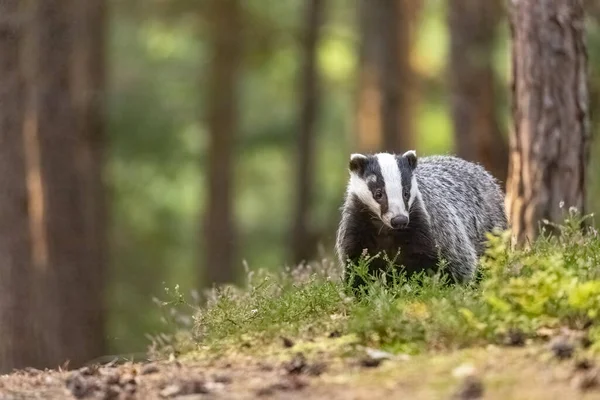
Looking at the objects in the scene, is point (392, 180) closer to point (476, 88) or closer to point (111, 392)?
point (111, 392)

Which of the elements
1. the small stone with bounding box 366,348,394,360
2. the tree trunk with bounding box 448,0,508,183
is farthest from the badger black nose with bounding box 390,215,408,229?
the tree trunk with bounding box 448,0,508,183

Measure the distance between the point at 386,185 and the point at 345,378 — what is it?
8.64 feet

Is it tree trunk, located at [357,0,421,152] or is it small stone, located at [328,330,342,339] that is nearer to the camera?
small stone, located at [328,330,342,339]

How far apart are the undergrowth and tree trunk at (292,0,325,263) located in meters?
12.8

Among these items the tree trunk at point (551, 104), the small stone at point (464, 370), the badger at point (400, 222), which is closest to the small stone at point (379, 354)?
the small stone at point (464, 370)

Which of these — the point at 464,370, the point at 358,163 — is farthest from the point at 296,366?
the point at 358,163

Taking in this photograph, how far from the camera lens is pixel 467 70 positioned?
14.0 meters

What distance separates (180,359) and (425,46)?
2016 centimetres

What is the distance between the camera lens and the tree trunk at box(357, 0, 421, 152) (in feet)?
57.0

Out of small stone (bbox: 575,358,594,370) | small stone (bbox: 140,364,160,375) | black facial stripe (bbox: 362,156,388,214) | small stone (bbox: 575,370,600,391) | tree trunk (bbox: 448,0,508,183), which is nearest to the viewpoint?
small stone (bbox: 575,370,600,391)

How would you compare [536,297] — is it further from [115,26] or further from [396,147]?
[115,26]

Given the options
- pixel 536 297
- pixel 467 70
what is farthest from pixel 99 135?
pixel 536 297

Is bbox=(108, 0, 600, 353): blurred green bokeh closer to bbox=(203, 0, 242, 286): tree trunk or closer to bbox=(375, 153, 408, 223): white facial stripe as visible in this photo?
bbox=(203, 0, 242, 286): tree trunk

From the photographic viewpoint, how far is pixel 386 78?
57.1ft
